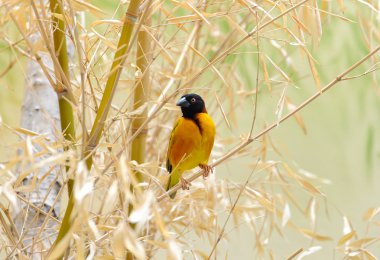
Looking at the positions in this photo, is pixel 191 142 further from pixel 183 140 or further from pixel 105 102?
pixel 105 102

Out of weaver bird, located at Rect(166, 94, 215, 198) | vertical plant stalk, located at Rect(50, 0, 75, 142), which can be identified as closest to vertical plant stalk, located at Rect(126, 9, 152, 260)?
vertical plant stalk, located at Rect(50, 0, 75, 142)

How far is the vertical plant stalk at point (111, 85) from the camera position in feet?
3.09

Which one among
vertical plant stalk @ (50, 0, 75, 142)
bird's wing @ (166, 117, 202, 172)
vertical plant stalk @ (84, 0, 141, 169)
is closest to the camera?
vertical plant stalk @ (84, 0, 141, 169)

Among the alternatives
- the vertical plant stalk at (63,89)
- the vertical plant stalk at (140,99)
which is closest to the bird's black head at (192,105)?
the vertical plant stalk at (140,99)

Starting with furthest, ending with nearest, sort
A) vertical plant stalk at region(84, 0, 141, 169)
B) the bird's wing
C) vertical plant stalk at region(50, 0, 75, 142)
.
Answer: the bird's wing
vertical plant stalk at region(50, 0, 75, 142)
vertical plant stalk at region(84, 0, 141, 169)

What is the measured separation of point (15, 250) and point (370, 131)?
2318mm

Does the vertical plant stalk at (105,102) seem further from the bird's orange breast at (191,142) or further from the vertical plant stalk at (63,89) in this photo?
the bird's orange breast at (191,142)

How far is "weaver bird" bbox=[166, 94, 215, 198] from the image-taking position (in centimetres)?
156

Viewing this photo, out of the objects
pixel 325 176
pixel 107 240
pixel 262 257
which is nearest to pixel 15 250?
pixel 107 240

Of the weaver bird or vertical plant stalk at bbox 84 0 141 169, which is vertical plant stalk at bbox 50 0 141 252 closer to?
vertical plant stalk at bbox 84 0 141 169

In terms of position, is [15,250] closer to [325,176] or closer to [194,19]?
[194,19]

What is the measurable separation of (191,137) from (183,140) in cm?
2

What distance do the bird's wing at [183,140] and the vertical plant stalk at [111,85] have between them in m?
0.56

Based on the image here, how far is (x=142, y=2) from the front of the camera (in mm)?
1085
